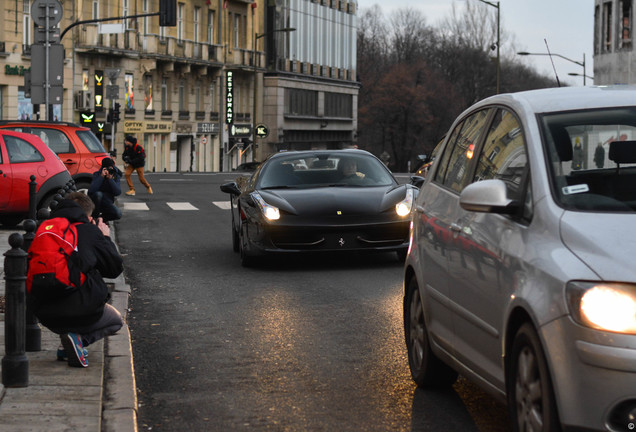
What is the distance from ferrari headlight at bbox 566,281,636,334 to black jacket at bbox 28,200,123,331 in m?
3.52

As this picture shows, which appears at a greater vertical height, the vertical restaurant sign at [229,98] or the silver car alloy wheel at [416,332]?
the vertical restaurant sign at [229,98]

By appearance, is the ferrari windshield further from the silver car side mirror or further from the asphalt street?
the silver car side mirror

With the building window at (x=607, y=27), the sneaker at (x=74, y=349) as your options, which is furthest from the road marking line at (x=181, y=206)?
the building window at (x=607, y=27)

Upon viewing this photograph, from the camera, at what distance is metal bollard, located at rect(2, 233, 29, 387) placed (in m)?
7.15

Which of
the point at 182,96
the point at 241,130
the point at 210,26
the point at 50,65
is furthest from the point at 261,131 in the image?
the point at 50,65

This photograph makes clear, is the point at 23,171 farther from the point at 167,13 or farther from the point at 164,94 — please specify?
the point at 164,94

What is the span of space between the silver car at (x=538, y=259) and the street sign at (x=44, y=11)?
16.1 m

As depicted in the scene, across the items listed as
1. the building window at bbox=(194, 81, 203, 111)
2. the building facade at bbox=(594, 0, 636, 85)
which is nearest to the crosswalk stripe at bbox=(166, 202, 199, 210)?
the building facade at bbox=(594, 0, 636, 85)

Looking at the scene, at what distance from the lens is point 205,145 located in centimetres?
7669

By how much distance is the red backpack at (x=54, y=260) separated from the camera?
7.39m

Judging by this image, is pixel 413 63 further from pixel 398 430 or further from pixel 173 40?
pixel 398 430

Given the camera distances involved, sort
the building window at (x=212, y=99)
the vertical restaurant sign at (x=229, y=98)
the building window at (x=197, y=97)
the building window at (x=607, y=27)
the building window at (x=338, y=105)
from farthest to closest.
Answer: the building window at (x=338, y=105) < the vertical restaurant sign at (x=229, y=98) < the building window at (x=212, y=99) < the building window at (x=197, y=97) < the building window at (x=607, y=27)

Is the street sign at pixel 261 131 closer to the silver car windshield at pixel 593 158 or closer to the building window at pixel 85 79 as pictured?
the building window at pixel 85 79

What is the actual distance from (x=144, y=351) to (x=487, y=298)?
386 centimetres
